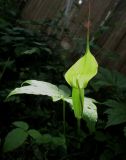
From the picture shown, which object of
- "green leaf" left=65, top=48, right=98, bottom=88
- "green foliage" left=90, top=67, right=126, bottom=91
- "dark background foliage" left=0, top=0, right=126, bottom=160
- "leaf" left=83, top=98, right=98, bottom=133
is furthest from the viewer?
"green foliage" left=90, top=67, right=126, bottom=91

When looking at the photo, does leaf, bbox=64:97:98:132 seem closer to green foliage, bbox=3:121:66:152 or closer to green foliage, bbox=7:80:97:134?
green foliage, bbox=7:80:97:134

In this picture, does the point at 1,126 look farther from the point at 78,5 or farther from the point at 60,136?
the point at 78,5

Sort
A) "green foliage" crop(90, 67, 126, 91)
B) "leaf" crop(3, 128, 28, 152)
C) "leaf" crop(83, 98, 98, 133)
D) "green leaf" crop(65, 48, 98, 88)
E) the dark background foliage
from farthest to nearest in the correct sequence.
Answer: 1. "green foliage" crop(90, 67, 126, 91)
2. the dark background foliage
3. "leaf" crop(3, 128, 28, 152)
4. "leaf" crop(83, 98, 98, 133)
5. "green leaf" crop(65, 48, 98, 88)

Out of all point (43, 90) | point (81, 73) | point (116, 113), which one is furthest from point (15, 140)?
point (81, 73)

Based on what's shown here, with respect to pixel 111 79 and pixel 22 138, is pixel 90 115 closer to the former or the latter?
pixel 22 138

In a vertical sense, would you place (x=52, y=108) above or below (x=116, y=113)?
below

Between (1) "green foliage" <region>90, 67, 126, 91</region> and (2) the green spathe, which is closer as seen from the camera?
(2) the green spathe

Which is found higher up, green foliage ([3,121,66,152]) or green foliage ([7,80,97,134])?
green foliage ([7,80,97,134])

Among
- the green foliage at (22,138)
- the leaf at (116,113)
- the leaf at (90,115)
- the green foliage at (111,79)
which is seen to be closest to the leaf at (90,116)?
the leaf at (90,115)

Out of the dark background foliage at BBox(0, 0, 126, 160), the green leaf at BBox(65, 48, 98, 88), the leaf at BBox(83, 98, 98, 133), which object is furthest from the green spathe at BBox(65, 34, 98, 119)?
the dark background foliage at BBox(0, 0, 126, 160)
